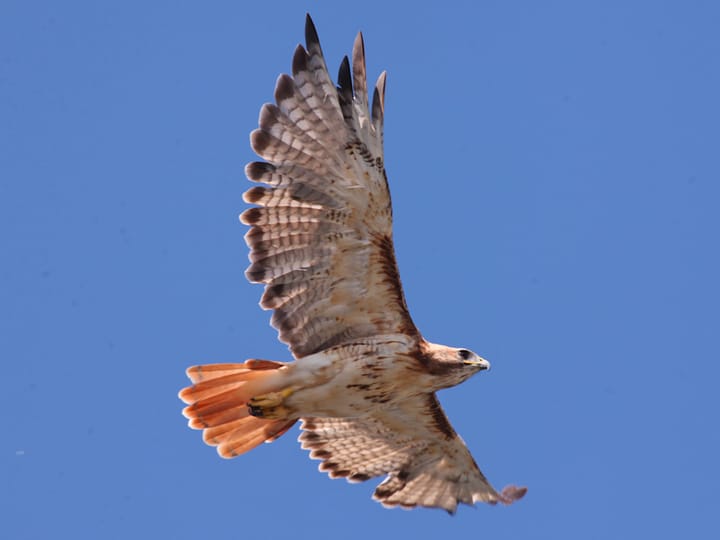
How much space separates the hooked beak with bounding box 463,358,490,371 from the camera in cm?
1098

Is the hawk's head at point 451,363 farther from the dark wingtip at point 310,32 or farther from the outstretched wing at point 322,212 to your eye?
the dark wingtip at point 310,32

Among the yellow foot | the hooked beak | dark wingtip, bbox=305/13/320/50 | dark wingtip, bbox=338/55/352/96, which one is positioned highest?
dark wingtip, bbox=305/13/320/50

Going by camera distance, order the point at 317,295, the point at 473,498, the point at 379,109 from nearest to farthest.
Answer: the point at 379,109
the point at 317,295
the point at 473,498

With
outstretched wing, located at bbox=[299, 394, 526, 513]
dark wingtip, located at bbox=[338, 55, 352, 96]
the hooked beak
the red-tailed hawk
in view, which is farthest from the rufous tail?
dark wingtip, located at bbox=[338, 55, 352, 96]

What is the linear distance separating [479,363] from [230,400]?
210 centimetres

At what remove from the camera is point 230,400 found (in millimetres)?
11211

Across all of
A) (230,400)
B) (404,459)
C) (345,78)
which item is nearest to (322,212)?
(345,78)

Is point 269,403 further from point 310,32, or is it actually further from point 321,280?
point 310,32

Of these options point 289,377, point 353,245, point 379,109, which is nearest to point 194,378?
point 289,377

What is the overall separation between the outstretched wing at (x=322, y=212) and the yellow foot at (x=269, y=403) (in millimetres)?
436

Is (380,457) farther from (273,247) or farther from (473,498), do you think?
(273,247)

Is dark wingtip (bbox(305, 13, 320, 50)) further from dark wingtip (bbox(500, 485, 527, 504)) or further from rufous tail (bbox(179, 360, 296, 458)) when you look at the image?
dark wingtip (bbox(500, 485, 527, 504))

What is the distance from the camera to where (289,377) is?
36.2 feet

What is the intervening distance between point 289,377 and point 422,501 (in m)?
2.50
